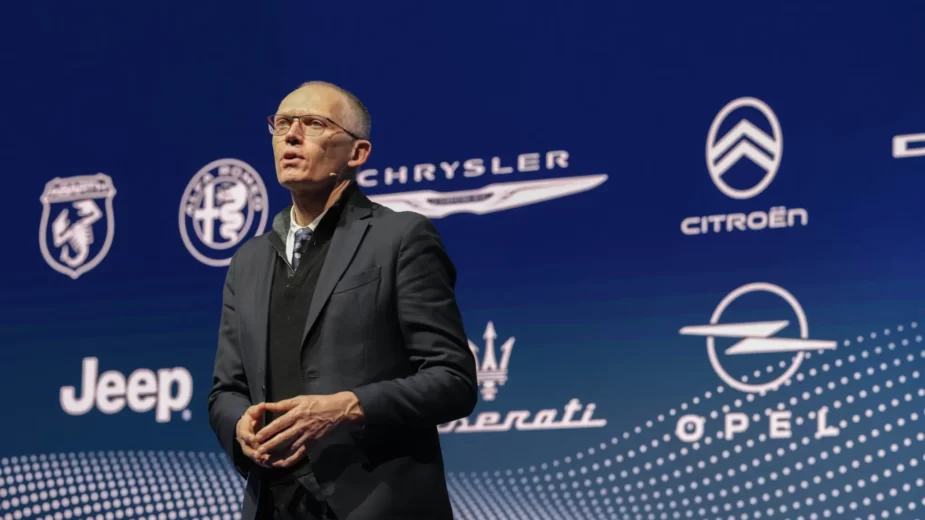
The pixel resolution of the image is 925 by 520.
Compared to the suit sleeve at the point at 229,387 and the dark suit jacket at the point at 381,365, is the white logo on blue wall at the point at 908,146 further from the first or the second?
the suit sleeve at the point at 229,387

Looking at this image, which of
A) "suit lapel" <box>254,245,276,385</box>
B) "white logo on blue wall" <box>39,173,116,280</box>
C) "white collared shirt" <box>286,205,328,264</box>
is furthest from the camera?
"white logo on blue wall" <box>39,173,116,280</box>

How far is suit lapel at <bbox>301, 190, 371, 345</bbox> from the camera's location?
203cm

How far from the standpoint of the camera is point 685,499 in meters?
3.48

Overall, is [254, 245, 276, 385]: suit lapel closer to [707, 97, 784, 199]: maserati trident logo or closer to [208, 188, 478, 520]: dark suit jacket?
[208, 188, 478, 520]: dark suit jacket

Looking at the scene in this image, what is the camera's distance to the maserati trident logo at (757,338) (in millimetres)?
3395

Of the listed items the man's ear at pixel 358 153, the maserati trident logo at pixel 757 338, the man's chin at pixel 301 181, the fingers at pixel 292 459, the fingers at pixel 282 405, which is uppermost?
the man's ear at pixel 358 153

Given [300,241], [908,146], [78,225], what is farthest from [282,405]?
[78,225]

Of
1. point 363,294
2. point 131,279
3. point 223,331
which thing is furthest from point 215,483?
point 363,294

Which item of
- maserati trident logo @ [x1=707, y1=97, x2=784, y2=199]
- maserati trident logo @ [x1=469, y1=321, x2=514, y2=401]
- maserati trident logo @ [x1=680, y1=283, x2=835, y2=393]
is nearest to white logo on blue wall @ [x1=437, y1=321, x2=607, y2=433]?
maserati trident logo @ [x1=469, y1=321, x2=514, y2=401]

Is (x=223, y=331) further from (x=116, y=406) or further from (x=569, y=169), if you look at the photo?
(x=116, y=406)

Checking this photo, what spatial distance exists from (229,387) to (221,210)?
6.63 feet

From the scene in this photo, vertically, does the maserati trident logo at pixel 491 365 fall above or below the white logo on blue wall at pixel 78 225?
below

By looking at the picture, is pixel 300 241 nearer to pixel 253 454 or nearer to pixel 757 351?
pixel 253 454

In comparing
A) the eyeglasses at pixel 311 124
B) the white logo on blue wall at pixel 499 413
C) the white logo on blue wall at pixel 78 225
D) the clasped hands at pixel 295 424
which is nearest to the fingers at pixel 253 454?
the clasped hands at pixel 295 424
